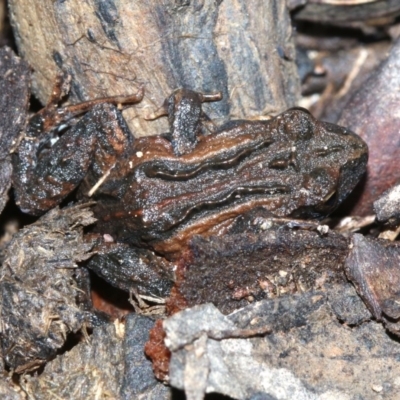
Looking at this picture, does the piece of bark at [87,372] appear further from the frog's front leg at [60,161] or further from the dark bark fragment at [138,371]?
the frog's front leg at [60,161]

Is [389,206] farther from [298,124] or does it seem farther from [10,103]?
[10,103]

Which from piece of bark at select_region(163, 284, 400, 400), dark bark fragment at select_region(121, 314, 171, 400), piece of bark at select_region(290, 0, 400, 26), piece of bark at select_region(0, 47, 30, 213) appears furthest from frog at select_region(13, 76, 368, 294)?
piece of bark at select_region(290, 0, 400, 26)

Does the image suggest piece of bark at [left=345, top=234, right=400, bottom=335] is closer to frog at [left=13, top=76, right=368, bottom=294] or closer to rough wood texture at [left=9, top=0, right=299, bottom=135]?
frog at [left=13, top=76, right=368, bottom=294]

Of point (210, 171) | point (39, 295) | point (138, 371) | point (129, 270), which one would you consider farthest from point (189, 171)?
point (138, 371)

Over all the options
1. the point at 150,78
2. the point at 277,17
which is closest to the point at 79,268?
the point at 150,78

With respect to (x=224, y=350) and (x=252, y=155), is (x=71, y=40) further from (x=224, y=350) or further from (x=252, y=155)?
(x=224, y=350)
